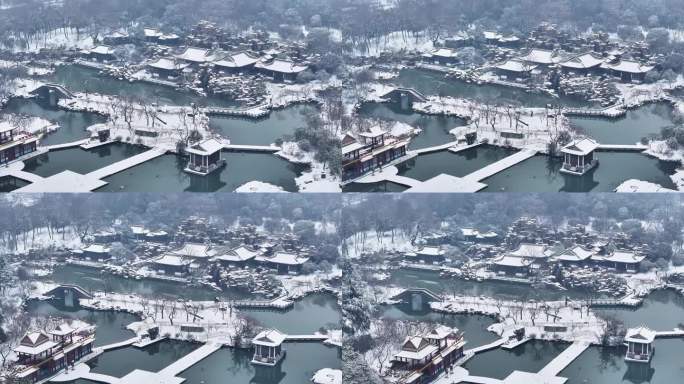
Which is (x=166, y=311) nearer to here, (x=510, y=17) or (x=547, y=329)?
(x=547, y=329)

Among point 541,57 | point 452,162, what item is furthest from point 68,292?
point 541,57

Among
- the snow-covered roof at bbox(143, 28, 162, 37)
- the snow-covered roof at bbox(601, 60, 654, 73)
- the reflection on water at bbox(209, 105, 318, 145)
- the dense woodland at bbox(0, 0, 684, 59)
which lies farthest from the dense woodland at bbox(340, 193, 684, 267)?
the snow-covered roof at bbox(143, 28, 162, 37)

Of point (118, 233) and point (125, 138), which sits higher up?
point (125, 138)

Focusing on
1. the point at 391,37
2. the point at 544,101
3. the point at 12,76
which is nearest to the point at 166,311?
the point at 12,76

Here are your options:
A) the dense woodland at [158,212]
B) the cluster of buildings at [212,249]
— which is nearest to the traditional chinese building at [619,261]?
the dense woodland at [158,212]

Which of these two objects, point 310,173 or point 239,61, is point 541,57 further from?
point 239,61

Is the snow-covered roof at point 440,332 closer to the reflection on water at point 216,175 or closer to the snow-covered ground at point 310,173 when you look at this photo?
the snow-covered ground at point 310,173
